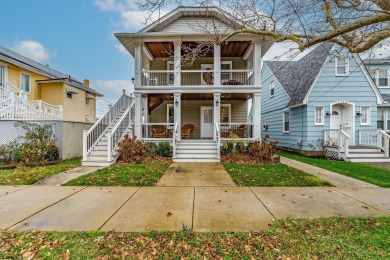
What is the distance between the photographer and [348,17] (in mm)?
4996

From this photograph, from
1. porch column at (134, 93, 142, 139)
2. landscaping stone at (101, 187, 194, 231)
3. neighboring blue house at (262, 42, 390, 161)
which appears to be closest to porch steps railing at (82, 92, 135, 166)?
porch column at (134, 93, 142, 139)

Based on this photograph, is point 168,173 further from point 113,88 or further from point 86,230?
point 113,88

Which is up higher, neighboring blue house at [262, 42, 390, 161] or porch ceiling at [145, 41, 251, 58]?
porch ceiling at [145, 41, 251, 58]

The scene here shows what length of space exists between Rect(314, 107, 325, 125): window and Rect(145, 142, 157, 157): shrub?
9.77 meters

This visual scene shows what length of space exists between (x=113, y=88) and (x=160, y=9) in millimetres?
27520

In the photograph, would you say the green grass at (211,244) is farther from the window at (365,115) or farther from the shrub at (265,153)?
the window at (365,115)

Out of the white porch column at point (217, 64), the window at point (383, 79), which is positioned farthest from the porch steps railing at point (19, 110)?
the window at point (383, 79)

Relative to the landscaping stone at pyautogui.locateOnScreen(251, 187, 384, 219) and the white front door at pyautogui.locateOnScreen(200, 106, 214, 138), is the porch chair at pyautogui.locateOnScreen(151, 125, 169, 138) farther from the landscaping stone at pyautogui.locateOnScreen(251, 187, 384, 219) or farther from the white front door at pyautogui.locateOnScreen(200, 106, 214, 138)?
the landscaping stone at pyautogui.locateOnScreen(251, 187, 384, 219)

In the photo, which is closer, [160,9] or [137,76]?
[160,9]

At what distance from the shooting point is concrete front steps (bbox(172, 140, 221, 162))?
9.66 meters

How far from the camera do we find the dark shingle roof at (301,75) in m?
12.8

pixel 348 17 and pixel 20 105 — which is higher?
pixel 348 17

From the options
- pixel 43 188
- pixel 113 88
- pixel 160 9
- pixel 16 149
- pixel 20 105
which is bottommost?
pixel 43 188

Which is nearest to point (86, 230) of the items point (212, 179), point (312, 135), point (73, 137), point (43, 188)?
point (43, 188)
